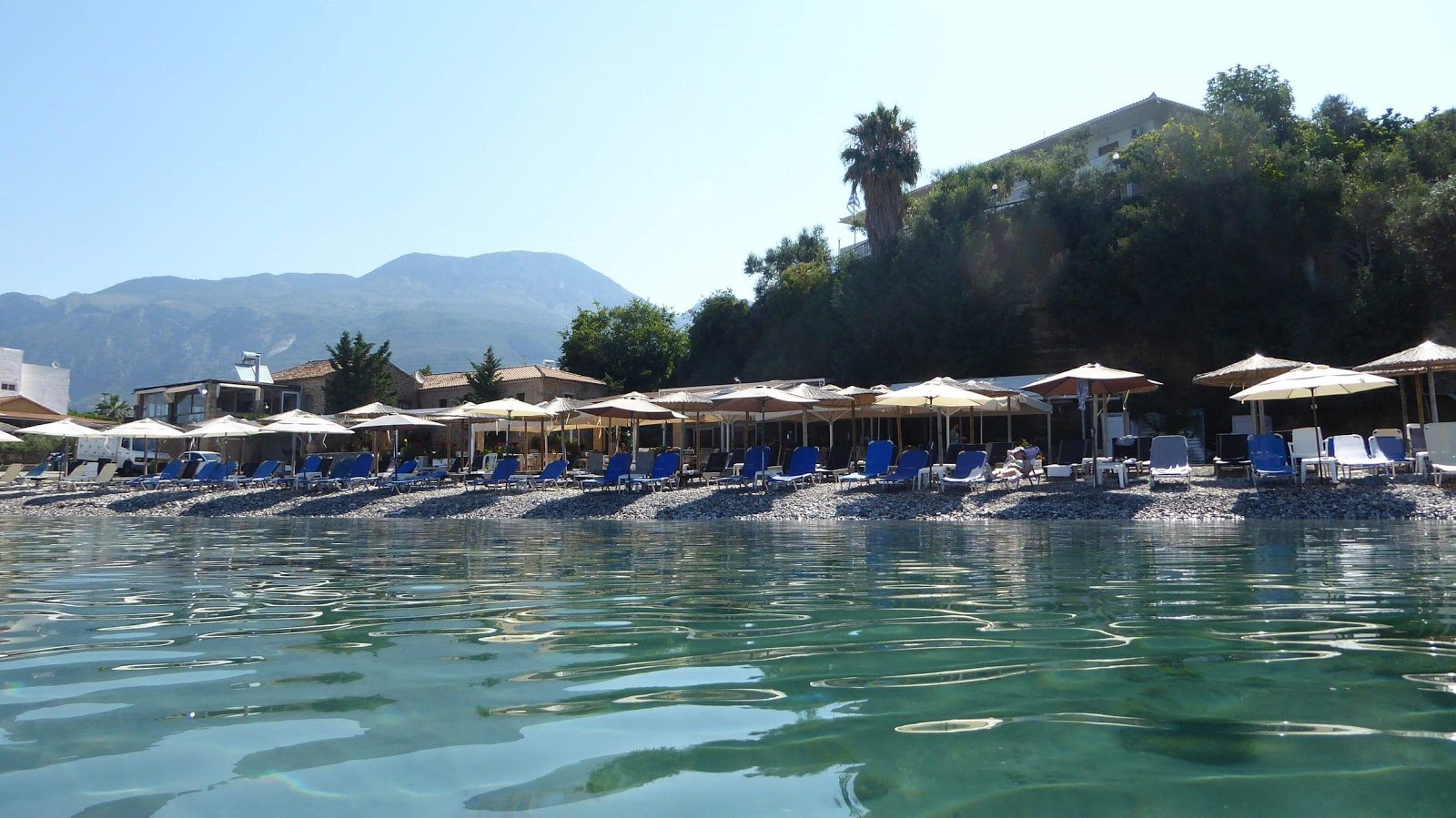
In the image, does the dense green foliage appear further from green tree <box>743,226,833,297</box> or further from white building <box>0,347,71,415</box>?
white building <box>0,347,71,415</box>

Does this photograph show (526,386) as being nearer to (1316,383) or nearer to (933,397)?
(933,397)

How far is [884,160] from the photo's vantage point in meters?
33.7

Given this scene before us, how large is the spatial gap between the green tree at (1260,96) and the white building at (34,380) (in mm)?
61465

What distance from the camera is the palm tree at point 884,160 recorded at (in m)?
33.5

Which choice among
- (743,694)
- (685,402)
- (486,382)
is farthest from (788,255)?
(743,694)

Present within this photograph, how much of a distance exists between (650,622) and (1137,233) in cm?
2686

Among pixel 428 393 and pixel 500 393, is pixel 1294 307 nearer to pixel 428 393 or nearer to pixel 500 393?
pixel 500 393

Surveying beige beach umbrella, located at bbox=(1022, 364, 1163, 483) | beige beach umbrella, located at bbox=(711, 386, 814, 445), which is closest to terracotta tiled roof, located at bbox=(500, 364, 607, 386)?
Answer: beige beach umbrella, located at bbox=(711, 386, 814, 445)

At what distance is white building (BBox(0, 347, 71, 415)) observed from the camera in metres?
56.5

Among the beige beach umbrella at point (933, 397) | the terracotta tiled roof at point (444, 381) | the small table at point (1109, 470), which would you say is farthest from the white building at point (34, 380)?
the small table at point (1109, 470)

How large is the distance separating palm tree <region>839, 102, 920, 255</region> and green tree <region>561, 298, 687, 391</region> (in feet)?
53.8

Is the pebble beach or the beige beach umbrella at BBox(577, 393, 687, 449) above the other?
the beige beach umbrella at BBox(577, 393, 687, 449)

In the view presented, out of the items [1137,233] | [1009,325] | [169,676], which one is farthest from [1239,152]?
[169,676]

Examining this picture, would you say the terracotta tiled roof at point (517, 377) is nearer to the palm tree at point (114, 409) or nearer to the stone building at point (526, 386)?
the stone building at point (526, 386)
